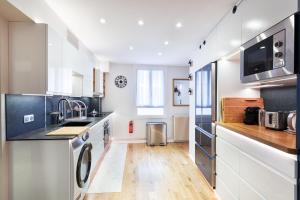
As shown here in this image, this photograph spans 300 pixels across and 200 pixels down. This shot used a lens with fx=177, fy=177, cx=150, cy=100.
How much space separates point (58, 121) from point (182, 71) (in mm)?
4092

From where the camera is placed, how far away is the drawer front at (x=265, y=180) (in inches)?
46.0

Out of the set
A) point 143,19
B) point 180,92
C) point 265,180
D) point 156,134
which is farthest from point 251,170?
point 180,92

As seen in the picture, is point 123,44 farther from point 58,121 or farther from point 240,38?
point 240,38

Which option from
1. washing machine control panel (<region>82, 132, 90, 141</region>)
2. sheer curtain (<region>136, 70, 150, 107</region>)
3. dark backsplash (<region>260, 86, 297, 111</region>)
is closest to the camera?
dark backsplash (<region>260, 86, 297, 111</region>)

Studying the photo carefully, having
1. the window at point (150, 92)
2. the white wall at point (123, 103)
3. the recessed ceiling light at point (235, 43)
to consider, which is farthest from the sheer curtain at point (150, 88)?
the recessed ceiling light at point (235, 43)

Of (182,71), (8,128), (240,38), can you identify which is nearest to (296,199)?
(240,38)

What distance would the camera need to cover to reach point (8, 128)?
179 centimetres

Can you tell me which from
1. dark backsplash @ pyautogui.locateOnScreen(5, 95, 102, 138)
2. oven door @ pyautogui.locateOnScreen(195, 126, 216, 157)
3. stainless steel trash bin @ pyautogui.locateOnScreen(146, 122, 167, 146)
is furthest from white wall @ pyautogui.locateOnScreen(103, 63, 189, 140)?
dark backsplash @ pyautogui.locateOnScreen(5, 95, 102, 138)

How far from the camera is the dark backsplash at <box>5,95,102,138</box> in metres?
1.82

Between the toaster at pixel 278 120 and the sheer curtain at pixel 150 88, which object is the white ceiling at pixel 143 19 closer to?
the toaster at pixel 278 120

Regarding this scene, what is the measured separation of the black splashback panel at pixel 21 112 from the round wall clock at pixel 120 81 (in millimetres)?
3135

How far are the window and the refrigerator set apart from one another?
2.40m

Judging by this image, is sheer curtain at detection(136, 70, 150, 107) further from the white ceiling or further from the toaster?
the toaster

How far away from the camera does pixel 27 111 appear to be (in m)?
2.10
